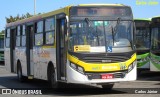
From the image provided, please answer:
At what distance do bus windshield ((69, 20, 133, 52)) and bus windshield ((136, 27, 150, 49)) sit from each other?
28.7 ft

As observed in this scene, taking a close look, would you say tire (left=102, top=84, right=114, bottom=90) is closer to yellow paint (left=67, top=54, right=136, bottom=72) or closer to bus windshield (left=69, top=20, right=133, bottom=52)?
yellow paint (left=67, top=54, right=136, bottom=72)

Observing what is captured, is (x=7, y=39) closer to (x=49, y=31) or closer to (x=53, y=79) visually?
(x=49, y=31)

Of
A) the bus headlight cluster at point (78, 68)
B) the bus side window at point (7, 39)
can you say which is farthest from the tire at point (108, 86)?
the bus side window at point (7, 39)

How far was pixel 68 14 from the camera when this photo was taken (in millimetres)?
14469

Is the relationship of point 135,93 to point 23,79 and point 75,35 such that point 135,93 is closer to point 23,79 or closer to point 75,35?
point 75,35

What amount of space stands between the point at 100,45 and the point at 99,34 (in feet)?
1.25

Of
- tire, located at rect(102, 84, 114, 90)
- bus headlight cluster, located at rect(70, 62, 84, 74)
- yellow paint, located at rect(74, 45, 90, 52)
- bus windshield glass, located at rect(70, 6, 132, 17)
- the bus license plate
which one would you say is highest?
bus windshield glass, located at rect(70, 6, 132, 17)

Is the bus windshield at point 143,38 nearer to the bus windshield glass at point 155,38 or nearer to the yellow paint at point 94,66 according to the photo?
the bus windshield glass at point 155,38

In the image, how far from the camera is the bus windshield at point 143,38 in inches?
915

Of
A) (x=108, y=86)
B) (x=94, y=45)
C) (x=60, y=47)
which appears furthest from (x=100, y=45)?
(x=108, y=86)

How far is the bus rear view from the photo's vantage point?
14.2 m

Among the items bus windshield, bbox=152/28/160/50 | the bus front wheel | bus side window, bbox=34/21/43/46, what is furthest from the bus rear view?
bus windshield, bbox=152/28/160/50

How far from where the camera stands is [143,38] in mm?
23359

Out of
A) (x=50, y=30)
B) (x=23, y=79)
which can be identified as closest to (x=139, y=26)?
(x=23, y=79)
